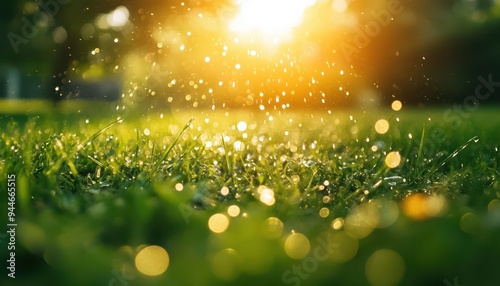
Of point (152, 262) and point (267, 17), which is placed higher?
point (267, 17)

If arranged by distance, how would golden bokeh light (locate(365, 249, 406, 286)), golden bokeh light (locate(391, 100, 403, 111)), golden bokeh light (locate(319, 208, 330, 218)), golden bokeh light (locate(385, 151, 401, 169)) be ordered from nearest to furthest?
1. golden bokeh light (locate(365, 249, 406, 286))
2. golden bokeh light (locate(319, 208, 330, 218))
3. golden bokeh light (locate(385, 151, 401, 169))
4. golden bokeh light (locate(391, 100, 403, 111))

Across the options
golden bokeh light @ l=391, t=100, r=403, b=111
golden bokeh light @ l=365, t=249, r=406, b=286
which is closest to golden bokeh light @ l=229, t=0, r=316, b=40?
golden bokeh light @ l=391, t=100, r=403, b=111

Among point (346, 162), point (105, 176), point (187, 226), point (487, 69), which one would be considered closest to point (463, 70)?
point (487, 69)

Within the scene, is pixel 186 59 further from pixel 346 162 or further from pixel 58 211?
pixel 58 211

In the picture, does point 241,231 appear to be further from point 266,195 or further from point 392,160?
point 392,160

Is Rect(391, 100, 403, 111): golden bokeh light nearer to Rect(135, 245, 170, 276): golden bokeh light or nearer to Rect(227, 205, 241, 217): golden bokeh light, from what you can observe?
Rect(227, 205, 241, 217): golden bokeh light

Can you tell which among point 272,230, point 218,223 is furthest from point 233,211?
point 272,230

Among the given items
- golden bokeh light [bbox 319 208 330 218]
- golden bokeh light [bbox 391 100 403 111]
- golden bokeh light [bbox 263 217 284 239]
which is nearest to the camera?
golden bokeh light [bbox 263 217 284 239]
